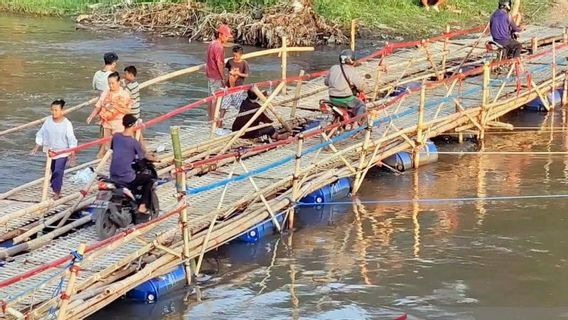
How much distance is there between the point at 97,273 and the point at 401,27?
23.4 meters

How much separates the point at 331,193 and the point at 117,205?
4.35m

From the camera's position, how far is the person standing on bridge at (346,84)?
13992mm

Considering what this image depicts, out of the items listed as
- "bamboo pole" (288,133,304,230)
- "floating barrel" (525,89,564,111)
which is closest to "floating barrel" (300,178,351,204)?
"bamboo pole" (288,133,304,230)

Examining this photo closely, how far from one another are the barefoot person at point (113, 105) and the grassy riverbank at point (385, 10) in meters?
18.6

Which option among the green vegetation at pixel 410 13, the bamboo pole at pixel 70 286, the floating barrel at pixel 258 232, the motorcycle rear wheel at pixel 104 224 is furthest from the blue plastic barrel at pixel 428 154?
the green vegetation at pixel 410 13

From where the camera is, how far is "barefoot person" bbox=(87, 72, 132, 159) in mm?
11945

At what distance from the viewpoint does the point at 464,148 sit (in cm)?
1703

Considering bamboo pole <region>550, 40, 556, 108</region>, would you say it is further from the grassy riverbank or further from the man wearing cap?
the grassy riverbank

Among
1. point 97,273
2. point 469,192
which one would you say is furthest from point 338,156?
point 97,273

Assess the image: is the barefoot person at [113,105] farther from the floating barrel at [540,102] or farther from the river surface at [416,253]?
the floating barrel at [540,102]

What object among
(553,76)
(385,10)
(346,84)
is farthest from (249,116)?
(385,10)

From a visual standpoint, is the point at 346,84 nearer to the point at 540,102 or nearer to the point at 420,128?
the point at 420,128

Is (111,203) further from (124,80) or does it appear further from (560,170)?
(560,170)

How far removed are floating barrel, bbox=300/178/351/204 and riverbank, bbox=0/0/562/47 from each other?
14.7 m
